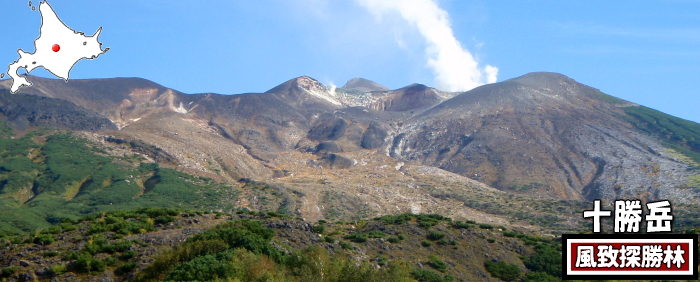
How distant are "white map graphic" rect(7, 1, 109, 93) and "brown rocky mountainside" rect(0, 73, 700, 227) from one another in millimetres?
44104

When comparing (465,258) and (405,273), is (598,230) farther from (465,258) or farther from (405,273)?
(465,258)

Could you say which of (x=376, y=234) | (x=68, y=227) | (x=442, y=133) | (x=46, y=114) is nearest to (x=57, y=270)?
(x=68, y=227)

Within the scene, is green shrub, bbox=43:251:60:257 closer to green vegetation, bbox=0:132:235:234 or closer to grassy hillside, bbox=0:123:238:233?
grassy hillside, bbox=0:123:238:233

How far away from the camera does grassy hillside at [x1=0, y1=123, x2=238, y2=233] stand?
56219 mm

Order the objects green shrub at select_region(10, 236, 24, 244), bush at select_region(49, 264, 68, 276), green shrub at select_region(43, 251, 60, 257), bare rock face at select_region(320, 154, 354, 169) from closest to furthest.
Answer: bush at select_region(49, 264, 68, 276)
green shrub at select_region(43, 251, 60, 257)
green shrub at select_region(10, 236, 24, 244)
bare rock face at select_region(320, 154, 354, 169)

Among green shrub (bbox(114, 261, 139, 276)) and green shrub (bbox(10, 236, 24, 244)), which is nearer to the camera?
green shrub (bbox(114, 261, 139, 276))

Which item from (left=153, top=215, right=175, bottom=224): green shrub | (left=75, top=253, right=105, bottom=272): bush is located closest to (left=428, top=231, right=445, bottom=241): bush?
(left=153, top=215, right=175, bottom=224): green shrub

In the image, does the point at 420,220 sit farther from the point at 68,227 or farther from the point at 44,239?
the point at 44,239

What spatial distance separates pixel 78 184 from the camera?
68438mm

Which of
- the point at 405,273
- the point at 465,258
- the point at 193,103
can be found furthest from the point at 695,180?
the point at 193,103

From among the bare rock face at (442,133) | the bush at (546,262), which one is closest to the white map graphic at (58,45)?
the bush at (546,262)

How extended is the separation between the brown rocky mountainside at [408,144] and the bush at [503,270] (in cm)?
3362

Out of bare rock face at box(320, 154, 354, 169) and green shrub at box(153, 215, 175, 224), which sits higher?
bare rock face at box(320, 154, 354, 169)

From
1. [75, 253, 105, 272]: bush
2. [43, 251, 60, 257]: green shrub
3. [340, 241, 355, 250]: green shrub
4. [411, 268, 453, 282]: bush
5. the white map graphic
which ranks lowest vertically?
[411, 268, 453, 282]: bush
